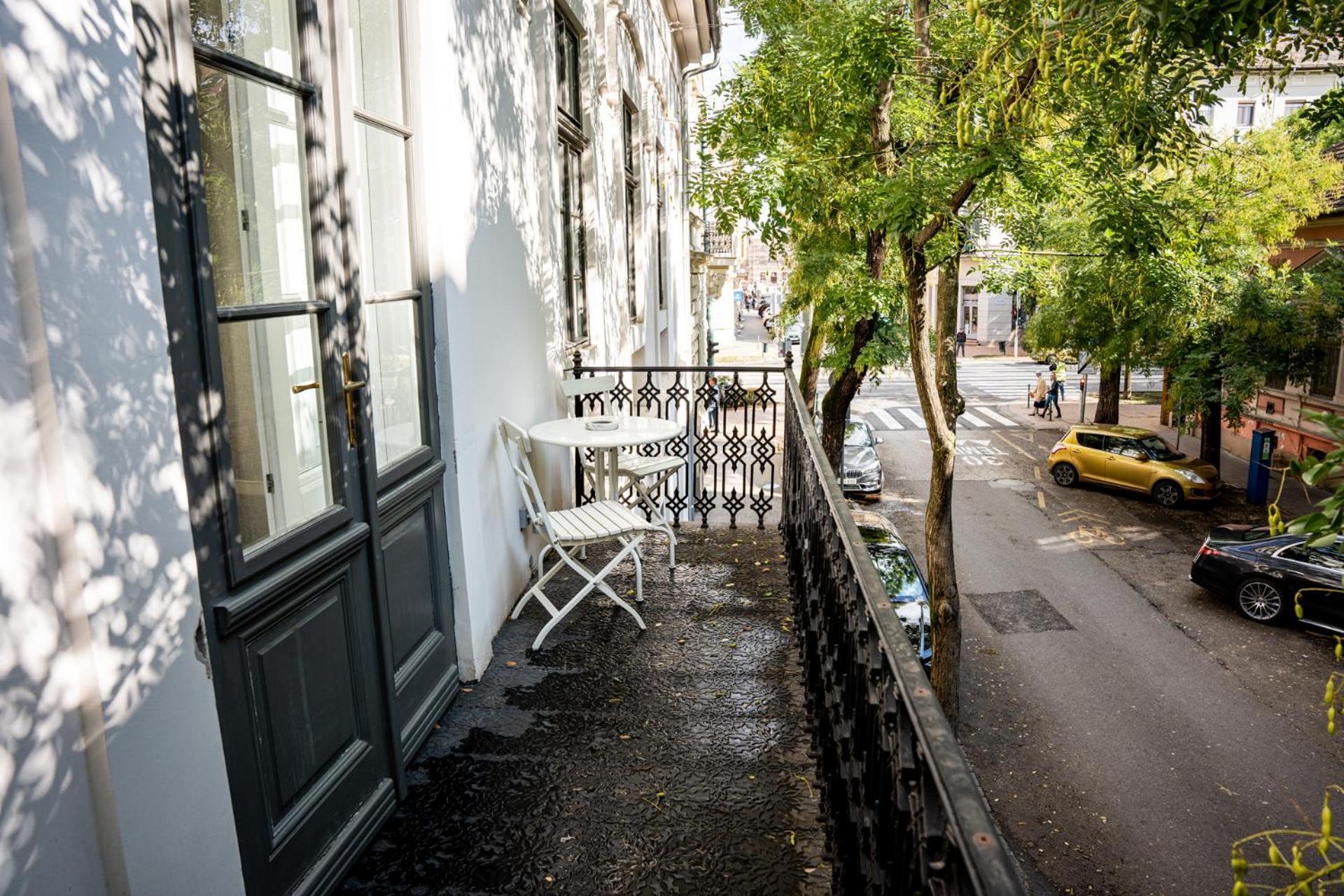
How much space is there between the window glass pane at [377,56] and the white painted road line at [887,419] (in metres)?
28.6

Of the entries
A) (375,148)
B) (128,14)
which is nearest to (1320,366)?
(375,148)

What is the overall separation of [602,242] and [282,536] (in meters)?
6.58

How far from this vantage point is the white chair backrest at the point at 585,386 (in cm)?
675

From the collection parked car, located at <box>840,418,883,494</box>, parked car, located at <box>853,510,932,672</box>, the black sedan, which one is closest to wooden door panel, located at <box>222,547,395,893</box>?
parked car, located at <box>853,510,932,672</box>

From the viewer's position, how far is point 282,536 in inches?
115

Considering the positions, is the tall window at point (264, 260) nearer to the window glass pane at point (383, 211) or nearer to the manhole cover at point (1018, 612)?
the window glass pane at point (383, 211)

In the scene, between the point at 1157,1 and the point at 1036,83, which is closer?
the point at 1157,1

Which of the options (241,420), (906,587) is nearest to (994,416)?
(906,587)

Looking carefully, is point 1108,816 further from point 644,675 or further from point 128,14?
point 128,14

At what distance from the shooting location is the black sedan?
13539 mm

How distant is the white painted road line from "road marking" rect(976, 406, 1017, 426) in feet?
11.1

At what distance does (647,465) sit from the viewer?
22.4 ft

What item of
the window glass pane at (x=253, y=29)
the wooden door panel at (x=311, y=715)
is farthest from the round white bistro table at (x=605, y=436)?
the window glass pane at (x=253, y=29)

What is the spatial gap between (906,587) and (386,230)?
31.4 feet
